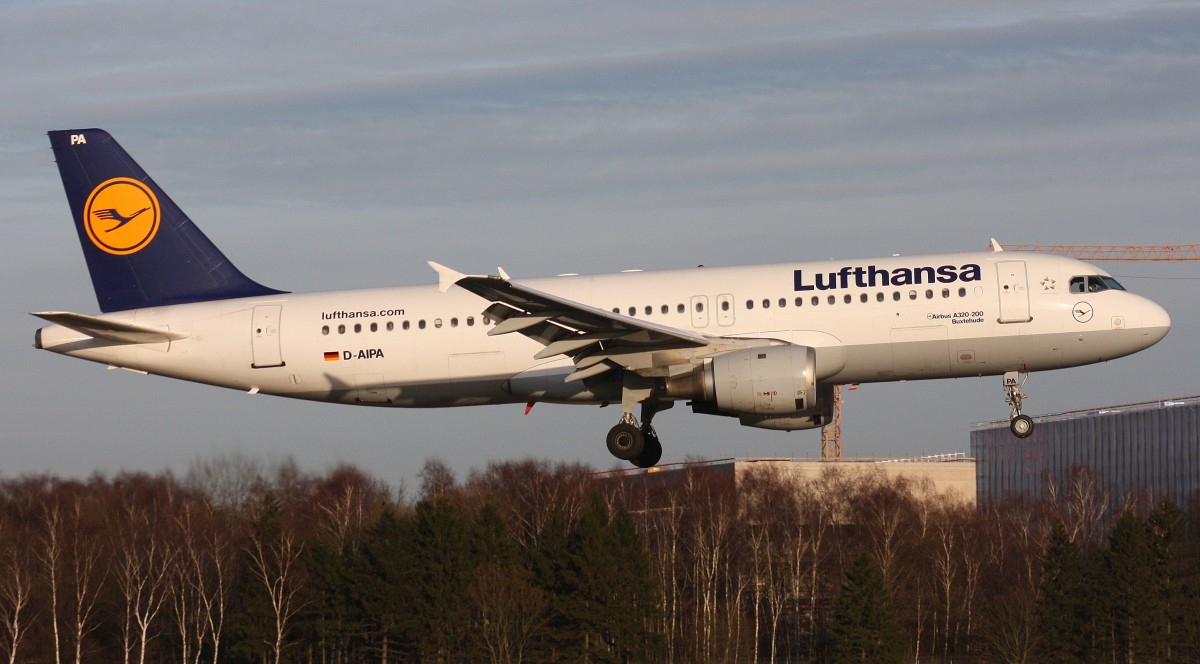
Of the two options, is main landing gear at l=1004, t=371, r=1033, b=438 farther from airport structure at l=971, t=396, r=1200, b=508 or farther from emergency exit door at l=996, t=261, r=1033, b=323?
airport structure at l=971, t=396, r=1200, b=508

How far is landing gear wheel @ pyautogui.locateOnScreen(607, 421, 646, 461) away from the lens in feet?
124

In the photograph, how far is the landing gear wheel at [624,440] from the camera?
3766 cm

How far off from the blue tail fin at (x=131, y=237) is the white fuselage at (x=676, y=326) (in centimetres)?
86

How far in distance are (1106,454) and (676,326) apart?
11053 cm

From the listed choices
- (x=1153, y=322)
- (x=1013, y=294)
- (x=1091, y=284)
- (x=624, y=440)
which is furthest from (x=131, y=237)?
(x=1153, y=322)

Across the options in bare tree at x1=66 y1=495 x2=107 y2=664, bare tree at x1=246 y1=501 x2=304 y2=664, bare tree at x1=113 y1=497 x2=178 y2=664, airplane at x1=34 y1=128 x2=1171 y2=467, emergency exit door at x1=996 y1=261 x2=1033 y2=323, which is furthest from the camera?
bare tree at x1=246 y1=501 x2=304 y2=664

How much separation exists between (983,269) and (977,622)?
2294 inches

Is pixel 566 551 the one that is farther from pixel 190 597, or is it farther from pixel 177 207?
pixel 177 207

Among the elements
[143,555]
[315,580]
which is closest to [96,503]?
[143,555]

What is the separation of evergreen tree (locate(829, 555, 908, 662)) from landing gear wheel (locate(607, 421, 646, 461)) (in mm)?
49386

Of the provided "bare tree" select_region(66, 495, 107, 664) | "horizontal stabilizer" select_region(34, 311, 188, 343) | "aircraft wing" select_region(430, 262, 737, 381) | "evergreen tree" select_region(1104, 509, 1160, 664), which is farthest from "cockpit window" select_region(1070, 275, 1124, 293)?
"bare tree" select_region(66, 495, 107, 664)

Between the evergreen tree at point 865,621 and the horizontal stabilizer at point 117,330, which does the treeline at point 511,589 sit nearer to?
the evergreen tree at point 865,621

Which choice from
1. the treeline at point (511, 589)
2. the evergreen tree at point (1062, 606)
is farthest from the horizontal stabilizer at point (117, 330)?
the evergreen tree at point (1062, 606)

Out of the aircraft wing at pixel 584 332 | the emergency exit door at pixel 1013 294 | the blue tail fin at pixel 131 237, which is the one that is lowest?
the aircraft wing at pixel 584 332
